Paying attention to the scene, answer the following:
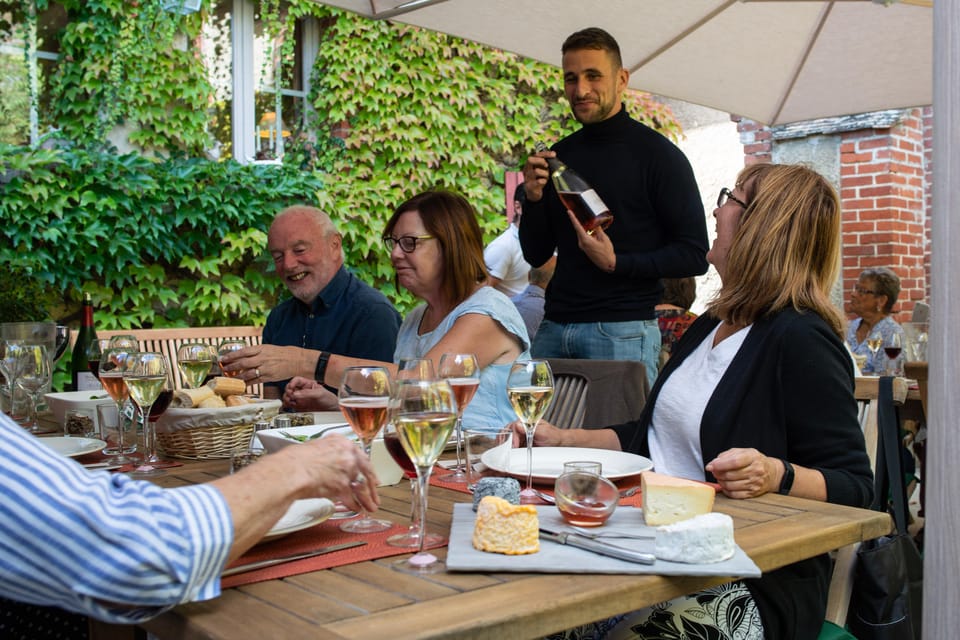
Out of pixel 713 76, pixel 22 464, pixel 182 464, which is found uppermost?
pixel 713 76

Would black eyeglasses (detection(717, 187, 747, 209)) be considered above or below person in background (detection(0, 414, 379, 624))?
above

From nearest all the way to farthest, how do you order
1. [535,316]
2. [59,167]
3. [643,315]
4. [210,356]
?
[210,356], [643,315], [535,316], [59,167]

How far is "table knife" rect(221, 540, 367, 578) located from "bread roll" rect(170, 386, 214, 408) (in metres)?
0.90

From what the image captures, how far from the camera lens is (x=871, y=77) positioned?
4.38 meters

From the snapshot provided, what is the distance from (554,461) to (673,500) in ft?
1.60

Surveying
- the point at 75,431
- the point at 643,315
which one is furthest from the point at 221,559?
the point at 643,315

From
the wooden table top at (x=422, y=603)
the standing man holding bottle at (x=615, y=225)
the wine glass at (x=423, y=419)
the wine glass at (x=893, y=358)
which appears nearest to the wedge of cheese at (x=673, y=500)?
the wooden table top at (x=422, y=603)

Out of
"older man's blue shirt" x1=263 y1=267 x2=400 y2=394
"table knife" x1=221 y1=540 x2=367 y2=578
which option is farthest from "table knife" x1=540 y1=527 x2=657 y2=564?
"older man's blue shirt" x1=263 y1=267 x2=400 y2=394

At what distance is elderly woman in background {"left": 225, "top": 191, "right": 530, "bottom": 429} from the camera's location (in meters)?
2.55

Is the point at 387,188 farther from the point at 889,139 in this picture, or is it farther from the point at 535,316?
the point at 889,139

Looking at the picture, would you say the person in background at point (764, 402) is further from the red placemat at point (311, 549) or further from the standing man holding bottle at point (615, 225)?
the standing man holding bottle at point (615, 225)

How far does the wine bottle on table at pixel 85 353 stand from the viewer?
9.48 ft

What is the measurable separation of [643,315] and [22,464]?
8.67 ft

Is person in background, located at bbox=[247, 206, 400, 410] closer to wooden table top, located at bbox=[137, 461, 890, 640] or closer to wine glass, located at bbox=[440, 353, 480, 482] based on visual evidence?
wine glass, located at bbox=[440, 353, 480, 482]
